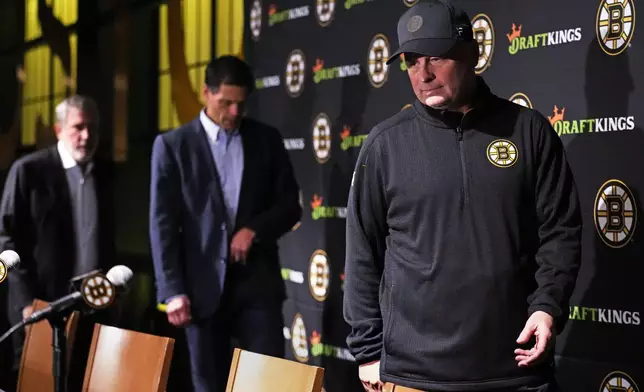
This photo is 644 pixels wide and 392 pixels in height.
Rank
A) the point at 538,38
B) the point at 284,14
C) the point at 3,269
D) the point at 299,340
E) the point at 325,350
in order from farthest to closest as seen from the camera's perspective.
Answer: the point at 284,14, the point at 299,340, the point at 325,350, the point at 538,38, the point at 3,269

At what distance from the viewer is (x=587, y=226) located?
3.07m

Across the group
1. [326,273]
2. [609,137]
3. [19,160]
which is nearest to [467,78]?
[609,137]

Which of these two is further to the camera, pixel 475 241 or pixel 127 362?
pixel 127 362

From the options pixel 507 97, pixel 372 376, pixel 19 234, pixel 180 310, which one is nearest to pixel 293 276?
pixel 180 310

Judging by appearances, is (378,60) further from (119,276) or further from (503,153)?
(119,276)

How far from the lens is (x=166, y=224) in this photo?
3.66 m

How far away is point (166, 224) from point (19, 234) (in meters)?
1.24

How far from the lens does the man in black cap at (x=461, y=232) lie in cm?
228

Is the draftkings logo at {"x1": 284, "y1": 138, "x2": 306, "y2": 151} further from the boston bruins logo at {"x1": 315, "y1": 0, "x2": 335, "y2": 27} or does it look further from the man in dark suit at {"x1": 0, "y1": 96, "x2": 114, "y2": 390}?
the man in dark suit at {"x1": 0, "y1": 96, "x2": 114, "y2": 390}

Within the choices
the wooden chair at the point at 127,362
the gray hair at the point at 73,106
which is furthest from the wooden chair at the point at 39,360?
the gray hair at the point at 73,106

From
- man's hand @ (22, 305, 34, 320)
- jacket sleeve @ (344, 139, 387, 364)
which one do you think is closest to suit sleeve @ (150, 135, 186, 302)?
man's hand @ (22, 305, 34, 320)

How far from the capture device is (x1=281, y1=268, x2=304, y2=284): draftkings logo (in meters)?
4.38

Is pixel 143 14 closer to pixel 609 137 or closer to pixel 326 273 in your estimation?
pixel 326 273

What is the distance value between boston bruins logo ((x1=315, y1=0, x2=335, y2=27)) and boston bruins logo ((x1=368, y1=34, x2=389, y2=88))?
36 cm
